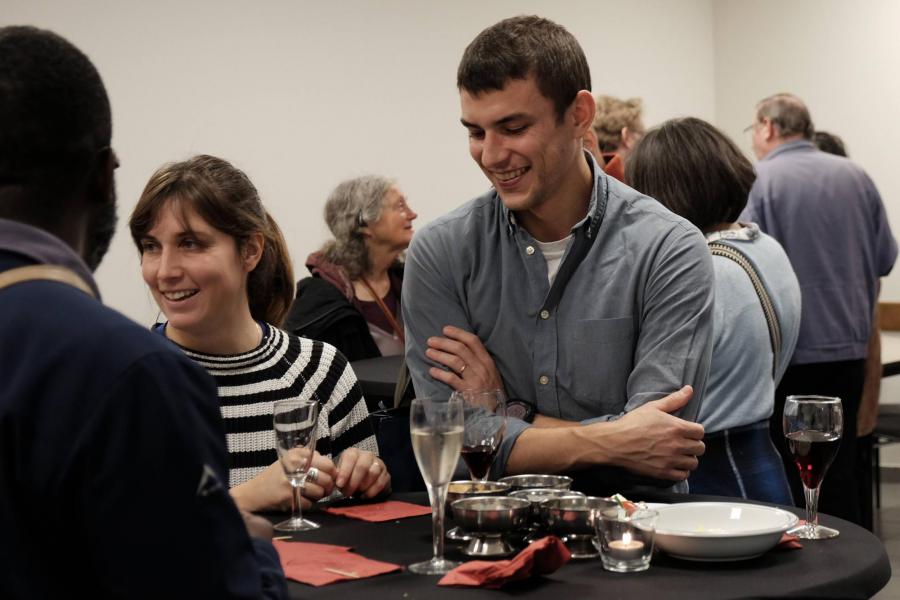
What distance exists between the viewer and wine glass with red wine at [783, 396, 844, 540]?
1927 mm

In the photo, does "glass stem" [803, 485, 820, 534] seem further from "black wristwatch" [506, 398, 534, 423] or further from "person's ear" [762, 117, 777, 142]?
"person's ear" [762, 117, 777, 142]

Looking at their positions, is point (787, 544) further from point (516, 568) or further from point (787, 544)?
point (516, 568)

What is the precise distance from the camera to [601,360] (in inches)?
90.9

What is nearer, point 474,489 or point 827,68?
point 474,489

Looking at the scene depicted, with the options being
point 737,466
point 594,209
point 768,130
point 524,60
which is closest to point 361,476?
point 594,209

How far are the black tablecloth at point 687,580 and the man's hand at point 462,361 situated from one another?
604 millimetres

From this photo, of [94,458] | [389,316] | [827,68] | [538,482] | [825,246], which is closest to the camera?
[94,458]

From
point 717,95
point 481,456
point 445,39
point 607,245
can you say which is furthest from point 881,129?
point 481,456

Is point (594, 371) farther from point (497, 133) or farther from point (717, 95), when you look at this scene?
point (717, 95)

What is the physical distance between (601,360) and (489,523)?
695mm

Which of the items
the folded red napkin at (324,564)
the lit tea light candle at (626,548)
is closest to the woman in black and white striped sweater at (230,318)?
the folded red napkin at (324,564)

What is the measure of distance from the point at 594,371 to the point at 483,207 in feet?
1.42

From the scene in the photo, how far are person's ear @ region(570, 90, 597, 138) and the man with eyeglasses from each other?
2.18 metres

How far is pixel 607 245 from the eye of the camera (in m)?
2.38
